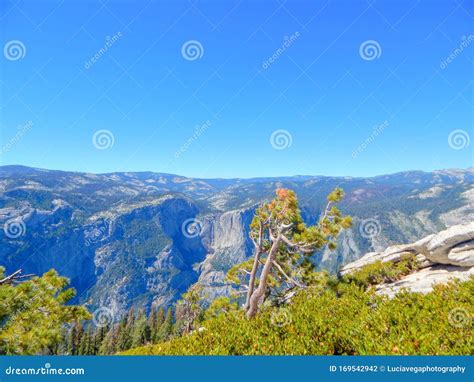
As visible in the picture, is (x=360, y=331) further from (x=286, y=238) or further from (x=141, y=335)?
(x=141, y=335)

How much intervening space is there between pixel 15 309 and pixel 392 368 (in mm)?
12236

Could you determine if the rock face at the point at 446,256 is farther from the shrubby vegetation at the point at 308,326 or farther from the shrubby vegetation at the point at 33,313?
the shrubby vegetation at the point at 33,313

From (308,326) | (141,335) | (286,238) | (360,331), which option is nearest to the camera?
(360,331)

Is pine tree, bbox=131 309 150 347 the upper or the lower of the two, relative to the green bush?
lower

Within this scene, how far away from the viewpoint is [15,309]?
36.0 feet

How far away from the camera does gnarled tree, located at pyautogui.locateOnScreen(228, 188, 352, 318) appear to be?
65.6ft

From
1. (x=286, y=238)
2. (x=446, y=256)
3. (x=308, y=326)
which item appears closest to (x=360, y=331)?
(x=308, y=326)

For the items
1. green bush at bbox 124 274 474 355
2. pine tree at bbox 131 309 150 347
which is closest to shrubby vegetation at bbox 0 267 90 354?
green bush at bbox 124 274 474 355

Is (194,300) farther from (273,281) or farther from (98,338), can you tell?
(98,338)

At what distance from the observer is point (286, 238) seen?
2003cm

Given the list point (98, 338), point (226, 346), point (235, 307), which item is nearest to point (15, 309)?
point (226, 346)

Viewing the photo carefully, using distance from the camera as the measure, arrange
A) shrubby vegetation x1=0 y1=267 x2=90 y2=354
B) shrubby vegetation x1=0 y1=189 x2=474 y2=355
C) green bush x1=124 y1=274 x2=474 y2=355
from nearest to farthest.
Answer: green bush x1=124 y1=274 x2=474 y2=355 < shrubby vegetation x1=0 y1=189 x2=474 y2=355 < shrubby vegetation x1=0 y1=267 x2=90 y2=354

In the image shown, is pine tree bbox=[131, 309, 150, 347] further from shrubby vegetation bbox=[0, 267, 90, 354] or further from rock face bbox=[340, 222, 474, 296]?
shrubby vegetation bbox=[0, 267, 90, 354]

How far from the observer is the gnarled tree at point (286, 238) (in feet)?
65.6
